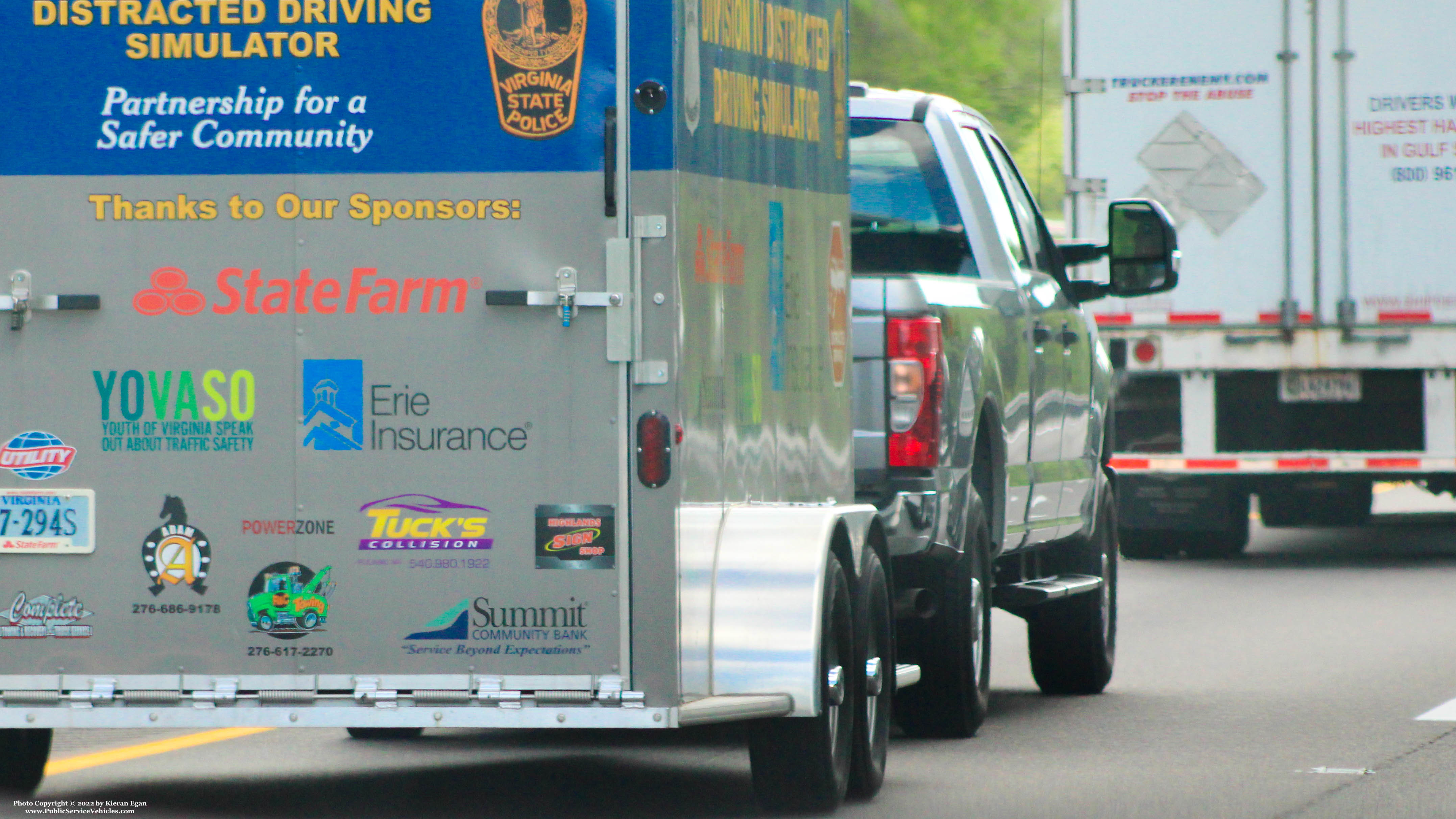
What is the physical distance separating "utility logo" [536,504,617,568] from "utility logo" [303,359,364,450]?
54 centimetres

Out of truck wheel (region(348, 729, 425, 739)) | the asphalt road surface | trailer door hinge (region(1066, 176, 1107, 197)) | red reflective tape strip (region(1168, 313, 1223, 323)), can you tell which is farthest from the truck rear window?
red reflective tape strip (region(1168, 313, 1223, 323))

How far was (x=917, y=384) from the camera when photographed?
9.11 m

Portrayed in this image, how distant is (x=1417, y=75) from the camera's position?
17453mm

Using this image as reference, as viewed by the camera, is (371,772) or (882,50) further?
(882,50)

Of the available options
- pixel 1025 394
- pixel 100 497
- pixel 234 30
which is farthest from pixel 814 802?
pixel 1025 394

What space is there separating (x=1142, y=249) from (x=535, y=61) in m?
4.50

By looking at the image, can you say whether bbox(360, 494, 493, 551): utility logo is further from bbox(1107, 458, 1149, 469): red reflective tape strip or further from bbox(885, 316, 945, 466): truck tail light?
bbox(1107, 458, 1149, 469): red reflective tape strip

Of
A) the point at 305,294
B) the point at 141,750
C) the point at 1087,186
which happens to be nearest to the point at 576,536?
the point at 305,294

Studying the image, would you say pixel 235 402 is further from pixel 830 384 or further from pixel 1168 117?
pixel 1168 117

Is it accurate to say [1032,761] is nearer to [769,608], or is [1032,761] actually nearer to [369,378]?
[769,608]

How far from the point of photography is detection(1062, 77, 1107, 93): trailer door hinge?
18.2 m

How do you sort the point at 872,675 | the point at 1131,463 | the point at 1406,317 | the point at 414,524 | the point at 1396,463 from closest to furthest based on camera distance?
1. the point at 414,524
2. the point at 872,675
3. the point at 1406,317
4. the point at 1396,463
5. the point at 1131,463

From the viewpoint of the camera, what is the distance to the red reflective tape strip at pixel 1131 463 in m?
18.3

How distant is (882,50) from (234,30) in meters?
30.8
